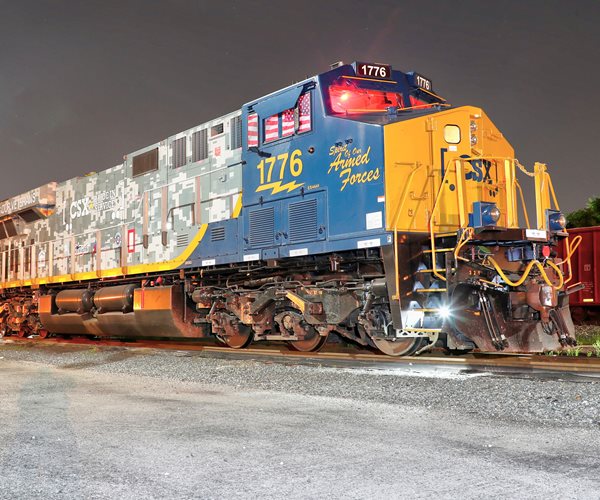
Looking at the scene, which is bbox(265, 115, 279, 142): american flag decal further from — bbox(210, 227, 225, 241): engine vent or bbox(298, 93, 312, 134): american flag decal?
bbox(210, 227, 225, 241): engine vent

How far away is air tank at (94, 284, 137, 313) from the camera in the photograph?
14062mm

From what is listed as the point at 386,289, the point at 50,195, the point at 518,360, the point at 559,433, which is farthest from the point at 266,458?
the point at 50,195

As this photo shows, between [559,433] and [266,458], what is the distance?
2.24m

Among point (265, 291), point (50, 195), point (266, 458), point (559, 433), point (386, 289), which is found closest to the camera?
point (266, 458)

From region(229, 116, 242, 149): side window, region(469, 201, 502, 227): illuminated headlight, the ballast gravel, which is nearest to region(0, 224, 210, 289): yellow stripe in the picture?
region(229, 116, 242, 149): side window

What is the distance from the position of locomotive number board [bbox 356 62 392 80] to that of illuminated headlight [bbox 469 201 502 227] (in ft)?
9.18

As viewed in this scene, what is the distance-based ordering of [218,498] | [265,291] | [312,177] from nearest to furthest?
[218,498]
[312,177]
[265,291]

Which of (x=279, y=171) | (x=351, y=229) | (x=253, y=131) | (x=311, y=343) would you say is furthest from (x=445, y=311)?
(x=253, y=131)

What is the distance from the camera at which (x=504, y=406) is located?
5.85 metres

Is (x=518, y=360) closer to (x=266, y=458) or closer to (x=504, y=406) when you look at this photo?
(x=504, y=406)

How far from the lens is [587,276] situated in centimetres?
1703

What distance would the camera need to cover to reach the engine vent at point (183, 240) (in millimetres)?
12511

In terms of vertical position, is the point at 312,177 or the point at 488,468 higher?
the point at 312,177

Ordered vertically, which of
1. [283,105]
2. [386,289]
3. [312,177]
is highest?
[283,105]
